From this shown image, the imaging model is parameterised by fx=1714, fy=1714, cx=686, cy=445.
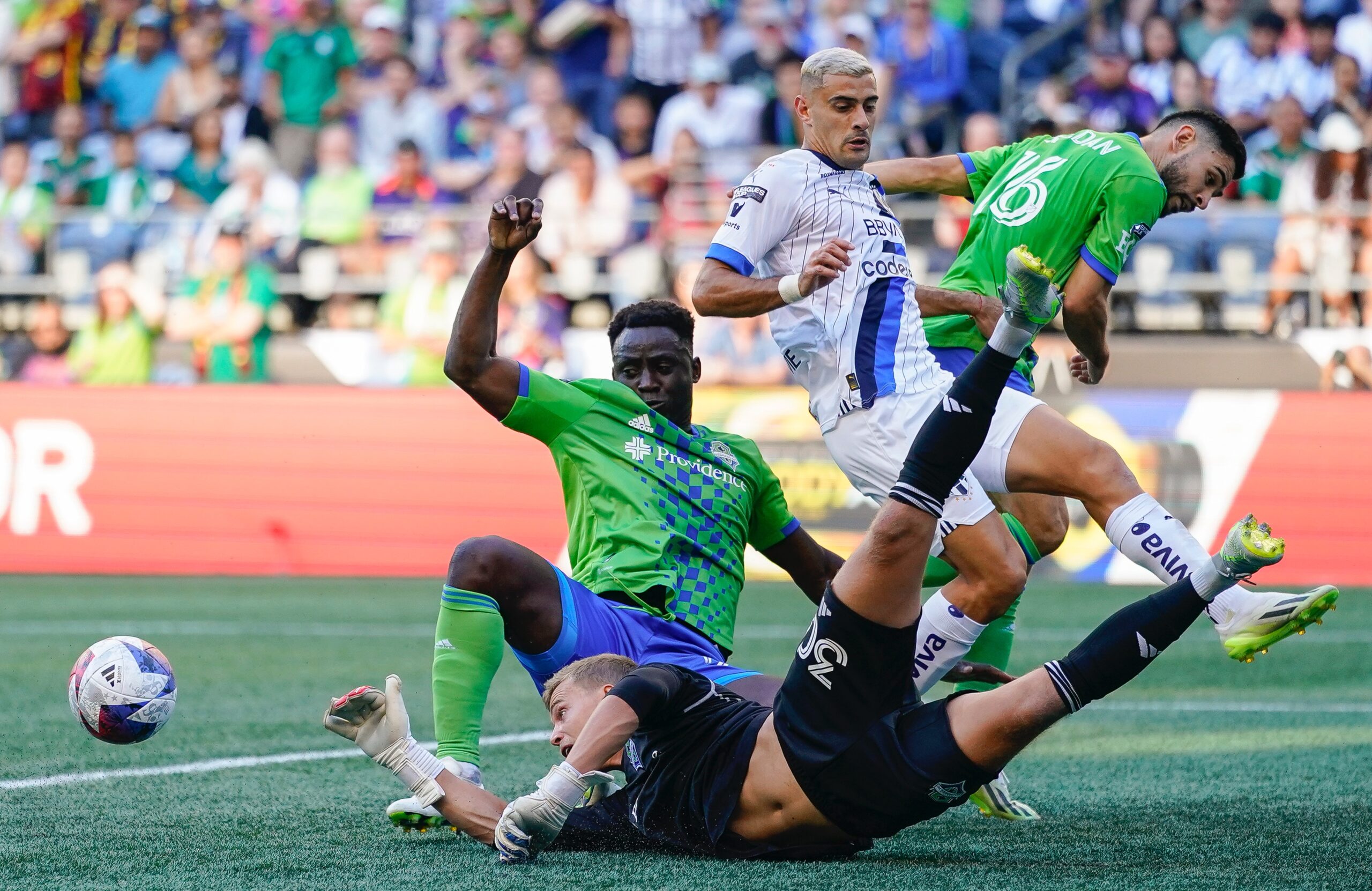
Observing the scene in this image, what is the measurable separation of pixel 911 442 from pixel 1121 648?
1240 millimetres

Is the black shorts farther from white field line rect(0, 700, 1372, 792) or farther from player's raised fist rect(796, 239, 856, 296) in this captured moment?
white field line rect(0, 700, 1372, 792)

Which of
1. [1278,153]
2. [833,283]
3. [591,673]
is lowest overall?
[591,673]

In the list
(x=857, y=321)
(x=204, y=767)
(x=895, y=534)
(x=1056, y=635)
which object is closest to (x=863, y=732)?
(x=895, y=534)

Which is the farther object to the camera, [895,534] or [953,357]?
[953,357]

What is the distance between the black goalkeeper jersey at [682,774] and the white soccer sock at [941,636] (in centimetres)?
89

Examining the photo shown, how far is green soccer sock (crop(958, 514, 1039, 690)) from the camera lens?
548cm

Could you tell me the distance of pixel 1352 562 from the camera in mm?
11438

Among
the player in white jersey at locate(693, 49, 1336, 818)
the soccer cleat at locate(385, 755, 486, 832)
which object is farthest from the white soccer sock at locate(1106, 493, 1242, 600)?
the soccer cleat at locate(385, 755, 486, 832)

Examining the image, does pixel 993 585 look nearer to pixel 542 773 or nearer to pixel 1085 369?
pixel 1085 369

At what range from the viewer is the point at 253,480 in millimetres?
12609

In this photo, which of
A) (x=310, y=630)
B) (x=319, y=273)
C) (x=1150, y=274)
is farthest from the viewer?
(x=319, y=273)

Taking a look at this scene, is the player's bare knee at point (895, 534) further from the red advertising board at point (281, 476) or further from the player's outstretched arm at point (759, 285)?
the red advertising board at point (281, 476)

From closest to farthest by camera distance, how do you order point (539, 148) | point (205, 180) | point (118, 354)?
point (118, 354)
point (539, 148)
point (205, 180)

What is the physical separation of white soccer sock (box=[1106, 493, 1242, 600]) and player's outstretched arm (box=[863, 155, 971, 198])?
1.42 metres
